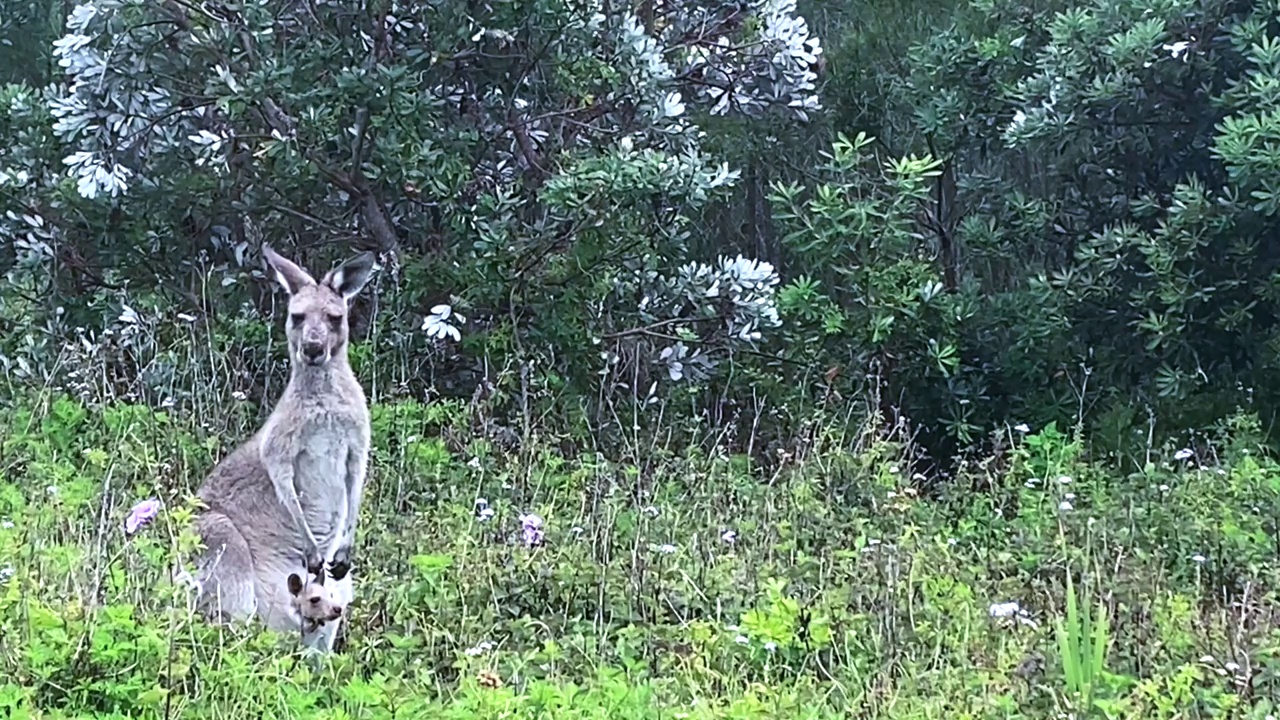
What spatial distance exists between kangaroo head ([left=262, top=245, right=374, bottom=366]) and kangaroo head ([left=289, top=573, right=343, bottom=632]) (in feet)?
3.48

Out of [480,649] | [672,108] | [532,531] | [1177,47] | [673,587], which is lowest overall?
[480,649]

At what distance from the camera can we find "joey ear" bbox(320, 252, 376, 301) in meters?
6.30

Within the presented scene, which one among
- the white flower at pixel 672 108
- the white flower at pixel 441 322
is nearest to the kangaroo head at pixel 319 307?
the white flower at pixel 441 322

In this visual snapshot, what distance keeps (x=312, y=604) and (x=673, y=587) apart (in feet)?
4.09

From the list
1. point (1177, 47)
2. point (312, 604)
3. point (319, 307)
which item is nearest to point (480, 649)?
point (312, 604)

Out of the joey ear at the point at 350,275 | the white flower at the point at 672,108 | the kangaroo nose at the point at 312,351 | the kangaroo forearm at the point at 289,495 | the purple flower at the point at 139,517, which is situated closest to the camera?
the purple flower at the point at 139,517

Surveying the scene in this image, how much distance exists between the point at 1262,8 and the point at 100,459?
6.11m

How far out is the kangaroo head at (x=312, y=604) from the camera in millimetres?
5145

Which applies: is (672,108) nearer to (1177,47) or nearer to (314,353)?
(1177,47)

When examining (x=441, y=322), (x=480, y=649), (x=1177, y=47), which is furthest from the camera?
(x=1177, y=47)

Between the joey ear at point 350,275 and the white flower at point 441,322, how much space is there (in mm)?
1766

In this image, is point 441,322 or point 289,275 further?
point 441,322

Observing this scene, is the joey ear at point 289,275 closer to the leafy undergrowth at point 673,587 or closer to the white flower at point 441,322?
the leafy undergrowth at point 673,587

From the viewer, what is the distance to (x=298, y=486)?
5875 millimetres
